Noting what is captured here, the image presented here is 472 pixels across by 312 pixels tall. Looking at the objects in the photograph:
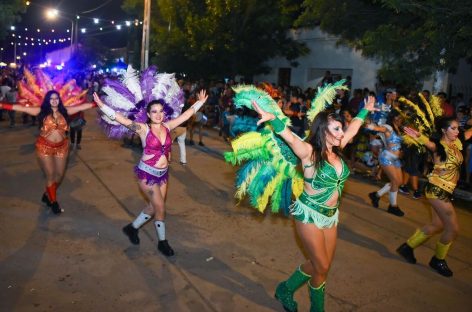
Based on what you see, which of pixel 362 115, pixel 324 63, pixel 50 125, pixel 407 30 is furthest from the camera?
pixel 324 63

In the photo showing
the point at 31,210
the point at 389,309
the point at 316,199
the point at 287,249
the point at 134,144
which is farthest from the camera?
the point at 134,144

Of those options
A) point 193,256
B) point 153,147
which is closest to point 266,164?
point 153,147

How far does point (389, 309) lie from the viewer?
428 centimetres

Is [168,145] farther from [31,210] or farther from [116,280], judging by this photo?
[31,210]

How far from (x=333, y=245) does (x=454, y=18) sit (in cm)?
677

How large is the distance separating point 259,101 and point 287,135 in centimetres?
58

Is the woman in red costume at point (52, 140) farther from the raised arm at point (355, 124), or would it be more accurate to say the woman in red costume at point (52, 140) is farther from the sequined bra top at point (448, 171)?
the sequined bra top at point (448, 171)

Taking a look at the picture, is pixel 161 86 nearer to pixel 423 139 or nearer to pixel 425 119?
pixel 423 139

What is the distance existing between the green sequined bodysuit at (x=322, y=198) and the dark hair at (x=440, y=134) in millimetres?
1985

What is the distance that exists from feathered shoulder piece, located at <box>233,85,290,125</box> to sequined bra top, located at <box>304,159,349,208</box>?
560 mm

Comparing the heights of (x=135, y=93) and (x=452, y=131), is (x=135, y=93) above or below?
above

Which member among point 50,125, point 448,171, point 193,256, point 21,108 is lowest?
point 193,256

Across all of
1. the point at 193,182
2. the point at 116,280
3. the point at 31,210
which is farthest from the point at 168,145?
the point at 193,182

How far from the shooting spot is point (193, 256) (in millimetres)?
5238
